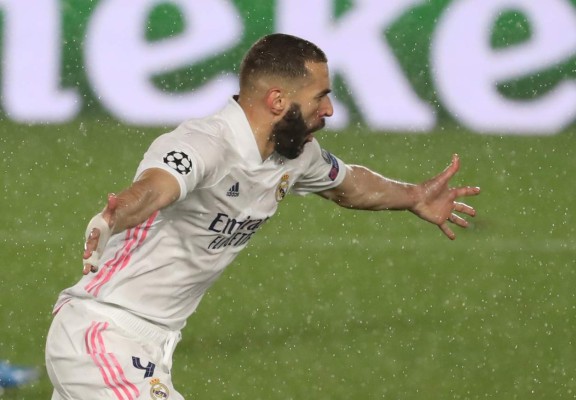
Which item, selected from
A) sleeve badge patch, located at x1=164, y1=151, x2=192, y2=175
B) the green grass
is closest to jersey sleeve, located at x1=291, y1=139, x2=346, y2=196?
sleeve badge patch, located at x1=164, y1=151, x2=192, y2=175

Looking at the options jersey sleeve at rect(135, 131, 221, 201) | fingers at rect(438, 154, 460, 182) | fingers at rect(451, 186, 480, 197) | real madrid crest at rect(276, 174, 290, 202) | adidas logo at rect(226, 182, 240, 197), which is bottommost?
fingers at rect(451, 186, 480, 197)

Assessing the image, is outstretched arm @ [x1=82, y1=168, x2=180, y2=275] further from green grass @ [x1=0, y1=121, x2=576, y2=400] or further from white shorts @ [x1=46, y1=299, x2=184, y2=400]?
A: green grass @ [x1=0, y1=121, x2=576, y2=400]

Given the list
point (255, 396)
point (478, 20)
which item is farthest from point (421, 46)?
point (255, 396)

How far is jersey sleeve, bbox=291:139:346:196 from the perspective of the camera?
591 centimetres

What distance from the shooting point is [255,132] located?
5449 millimetres

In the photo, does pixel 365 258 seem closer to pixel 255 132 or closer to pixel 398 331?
pixel 398 331

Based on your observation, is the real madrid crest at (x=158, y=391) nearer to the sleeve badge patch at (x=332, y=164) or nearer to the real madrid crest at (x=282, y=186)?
the real madrid crest at (x=282, y=186)

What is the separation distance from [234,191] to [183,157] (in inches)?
17.6

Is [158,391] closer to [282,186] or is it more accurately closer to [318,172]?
[282,186]

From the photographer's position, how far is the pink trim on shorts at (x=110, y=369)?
5.21 metres

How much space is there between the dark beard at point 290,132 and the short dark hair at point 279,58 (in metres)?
0.14

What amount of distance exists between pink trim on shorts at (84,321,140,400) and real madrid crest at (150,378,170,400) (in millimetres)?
54

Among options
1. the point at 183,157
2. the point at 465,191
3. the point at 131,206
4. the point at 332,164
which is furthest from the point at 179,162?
the point at 465,191

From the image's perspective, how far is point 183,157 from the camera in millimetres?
4992
